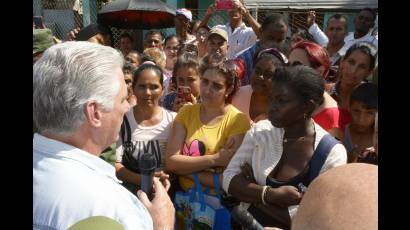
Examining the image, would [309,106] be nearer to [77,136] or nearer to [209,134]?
[209,134]

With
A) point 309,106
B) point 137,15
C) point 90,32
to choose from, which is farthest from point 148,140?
point 137,15

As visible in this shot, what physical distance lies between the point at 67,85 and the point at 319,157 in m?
1.35

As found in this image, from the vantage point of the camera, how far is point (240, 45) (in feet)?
18.3

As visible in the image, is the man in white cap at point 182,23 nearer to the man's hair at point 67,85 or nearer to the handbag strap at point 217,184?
the handbag strap at point 217,184

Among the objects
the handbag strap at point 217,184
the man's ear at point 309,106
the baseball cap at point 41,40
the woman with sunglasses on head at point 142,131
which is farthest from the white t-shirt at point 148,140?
the man's ear at point 309,106

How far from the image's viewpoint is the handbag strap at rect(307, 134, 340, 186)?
2.28 m

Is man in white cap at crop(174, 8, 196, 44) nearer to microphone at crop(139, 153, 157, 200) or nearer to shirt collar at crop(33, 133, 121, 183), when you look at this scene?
microphone at crop(139, 153, 157, 200)

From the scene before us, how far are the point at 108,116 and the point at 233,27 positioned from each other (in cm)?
431

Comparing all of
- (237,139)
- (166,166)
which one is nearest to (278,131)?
(237,139)

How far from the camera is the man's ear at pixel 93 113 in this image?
4.95 feet

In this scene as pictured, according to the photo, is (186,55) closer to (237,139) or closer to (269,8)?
(237,139)

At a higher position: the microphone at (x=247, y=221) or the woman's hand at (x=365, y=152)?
the microphone at (x=247, y=221)

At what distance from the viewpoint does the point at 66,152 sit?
1439mm

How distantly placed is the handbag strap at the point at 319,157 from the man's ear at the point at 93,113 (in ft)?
3.89
